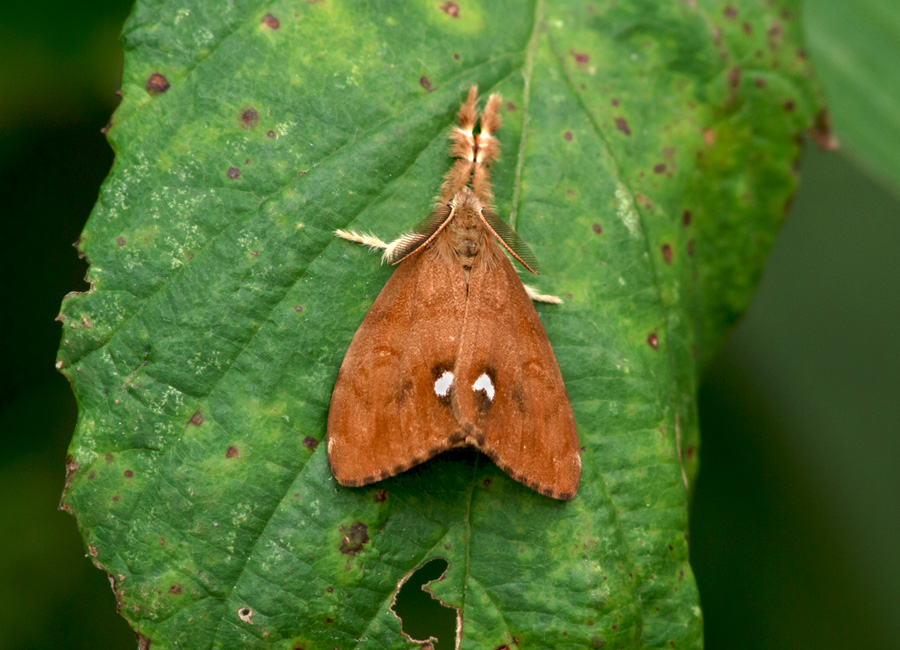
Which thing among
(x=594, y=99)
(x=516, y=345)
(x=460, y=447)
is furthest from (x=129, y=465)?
(x=594, y=99)

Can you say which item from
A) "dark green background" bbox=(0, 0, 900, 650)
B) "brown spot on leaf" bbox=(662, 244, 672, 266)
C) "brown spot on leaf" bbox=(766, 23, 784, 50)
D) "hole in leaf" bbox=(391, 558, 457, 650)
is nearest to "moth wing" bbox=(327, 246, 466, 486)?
"hole in leaf" bbox=(391, 558, 457, 650)

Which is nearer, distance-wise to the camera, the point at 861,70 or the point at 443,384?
the point at 443,384

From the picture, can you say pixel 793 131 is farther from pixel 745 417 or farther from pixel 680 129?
pixel 745 417

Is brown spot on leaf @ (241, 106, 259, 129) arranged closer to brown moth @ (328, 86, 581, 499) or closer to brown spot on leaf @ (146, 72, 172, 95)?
brown spot on leaf @ (146, 72, 172, 95)

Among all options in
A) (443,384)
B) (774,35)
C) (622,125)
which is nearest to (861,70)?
(774,35)

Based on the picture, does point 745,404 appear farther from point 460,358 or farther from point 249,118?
point 249,118

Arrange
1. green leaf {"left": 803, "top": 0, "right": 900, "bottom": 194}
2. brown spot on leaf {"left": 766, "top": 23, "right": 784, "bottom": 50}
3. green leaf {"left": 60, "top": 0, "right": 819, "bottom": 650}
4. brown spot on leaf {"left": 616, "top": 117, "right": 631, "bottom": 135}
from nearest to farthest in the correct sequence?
green leaf {"left": 60, "top": 0, "right": 819, "bottom": 650} < brown spot on leaf {"left": 616, "top": 117, "right": 631, "bottom": 135} < brown spot on leaf {"left": 766, "top": 23, "right": 784, "bottom": 50} < green leaf {"left": 803, "top": 0, "right": 900, "bottom": 194}
